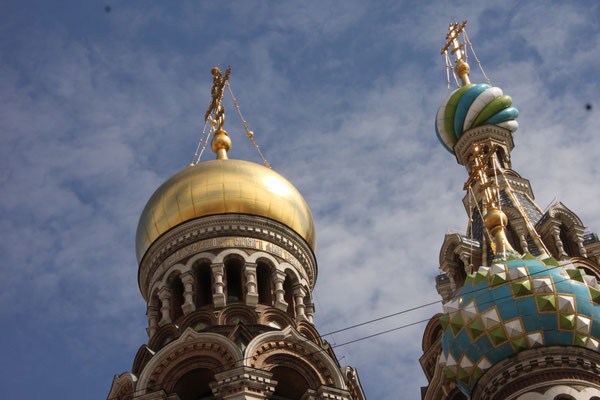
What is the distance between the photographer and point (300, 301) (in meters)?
18.1

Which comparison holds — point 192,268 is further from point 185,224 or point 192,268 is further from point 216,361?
point 216,361

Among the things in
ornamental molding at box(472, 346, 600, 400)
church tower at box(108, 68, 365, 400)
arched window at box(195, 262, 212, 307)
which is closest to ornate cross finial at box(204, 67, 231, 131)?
church tower at box(108, 68, 365, 400)

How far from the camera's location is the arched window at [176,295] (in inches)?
709

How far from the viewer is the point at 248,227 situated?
18.3 meters

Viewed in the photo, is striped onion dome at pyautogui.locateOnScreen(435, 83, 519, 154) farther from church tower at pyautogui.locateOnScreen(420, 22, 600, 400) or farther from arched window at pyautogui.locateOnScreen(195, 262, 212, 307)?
arched window at pyautogui.locateOnScreen(195, 262, 212, 307)

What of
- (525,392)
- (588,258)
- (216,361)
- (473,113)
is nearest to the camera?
(525,392)

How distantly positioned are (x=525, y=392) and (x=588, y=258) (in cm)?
550

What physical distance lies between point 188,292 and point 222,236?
3.48 ft

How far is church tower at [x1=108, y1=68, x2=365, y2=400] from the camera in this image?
16.0 metres

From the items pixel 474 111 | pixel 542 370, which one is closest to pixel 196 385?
pixel 542 370

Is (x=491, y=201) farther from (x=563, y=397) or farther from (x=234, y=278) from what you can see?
(x=563, y=397)

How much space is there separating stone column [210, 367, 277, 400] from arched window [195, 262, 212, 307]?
2.58 m

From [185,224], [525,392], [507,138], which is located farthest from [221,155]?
[525,392]

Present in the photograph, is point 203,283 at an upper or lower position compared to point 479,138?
lower
